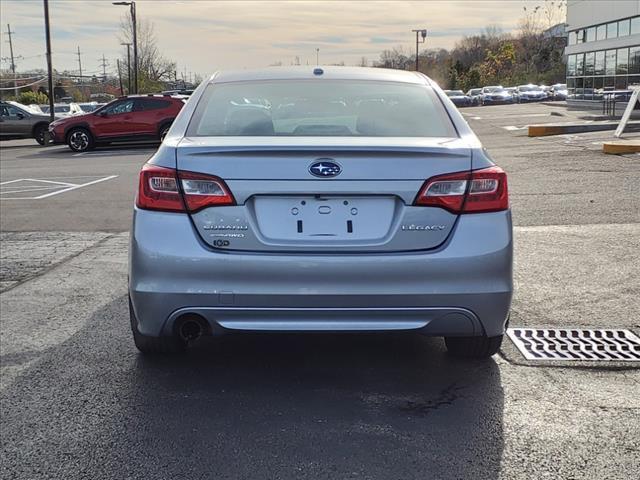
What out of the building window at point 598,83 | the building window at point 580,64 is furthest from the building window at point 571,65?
the building window at point 598,83

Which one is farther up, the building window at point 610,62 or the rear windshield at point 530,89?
the building window at point 610,62

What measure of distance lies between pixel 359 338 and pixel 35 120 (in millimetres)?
26197

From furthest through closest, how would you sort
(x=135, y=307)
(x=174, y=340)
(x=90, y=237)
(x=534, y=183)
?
(x=534, y=183)
(x=90, y=237)
(x=174, y=340)
(x=135, y=307)

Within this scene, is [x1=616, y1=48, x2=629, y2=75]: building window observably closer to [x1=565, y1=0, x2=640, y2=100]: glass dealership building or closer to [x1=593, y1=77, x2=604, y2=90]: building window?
[x1=565, y1=0, x2=640, y2=100]: glass dealership building

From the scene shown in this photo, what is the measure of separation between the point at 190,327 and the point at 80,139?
20.9 m

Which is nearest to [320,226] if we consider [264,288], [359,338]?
[264,288]

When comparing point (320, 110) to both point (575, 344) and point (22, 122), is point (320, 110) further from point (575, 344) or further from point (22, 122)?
point (22, 122)

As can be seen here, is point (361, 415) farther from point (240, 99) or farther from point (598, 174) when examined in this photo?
point (598, 174)

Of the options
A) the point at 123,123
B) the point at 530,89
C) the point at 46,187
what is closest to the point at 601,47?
the point at 530,89

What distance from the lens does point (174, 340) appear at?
4145mm

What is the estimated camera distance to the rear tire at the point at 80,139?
2330cm

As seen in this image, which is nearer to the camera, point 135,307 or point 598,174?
point 135,307

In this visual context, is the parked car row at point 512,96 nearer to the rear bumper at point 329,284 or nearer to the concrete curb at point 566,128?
the concrete curb at point 566,128

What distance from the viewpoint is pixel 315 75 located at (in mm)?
4668
